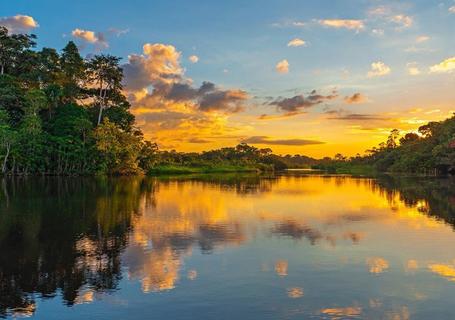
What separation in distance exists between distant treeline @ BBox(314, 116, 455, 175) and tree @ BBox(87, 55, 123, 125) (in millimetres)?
61544

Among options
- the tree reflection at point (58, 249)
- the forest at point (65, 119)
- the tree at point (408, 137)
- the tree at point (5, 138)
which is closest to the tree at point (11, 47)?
the forest at point (65, 119)

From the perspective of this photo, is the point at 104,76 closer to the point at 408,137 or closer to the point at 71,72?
the point at 71,72

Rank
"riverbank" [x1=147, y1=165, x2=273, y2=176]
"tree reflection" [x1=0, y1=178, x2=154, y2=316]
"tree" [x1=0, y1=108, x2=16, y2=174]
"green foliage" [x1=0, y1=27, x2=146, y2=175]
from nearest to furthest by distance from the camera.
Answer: "tree reflection" [x1=0, y1=178, x2=154, y2=316] → "tree" [x1=0, y1=108, x2=16, y2=174] → "green foliage" [x1=0, y1=27, x2=146, y2=175] → "riverbank" [x1=147, y1=165, x2=273, y2=176]

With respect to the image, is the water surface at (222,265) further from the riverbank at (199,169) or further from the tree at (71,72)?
the riverbank at (199,169)

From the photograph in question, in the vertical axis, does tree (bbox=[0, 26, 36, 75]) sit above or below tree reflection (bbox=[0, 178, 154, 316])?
above

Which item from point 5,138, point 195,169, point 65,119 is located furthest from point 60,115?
point 195,169

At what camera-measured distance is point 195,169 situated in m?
118

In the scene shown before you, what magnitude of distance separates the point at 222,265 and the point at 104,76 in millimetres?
70827

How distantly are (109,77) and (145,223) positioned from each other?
61771 millimetres

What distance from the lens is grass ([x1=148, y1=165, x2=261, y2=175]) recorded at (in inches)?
3967

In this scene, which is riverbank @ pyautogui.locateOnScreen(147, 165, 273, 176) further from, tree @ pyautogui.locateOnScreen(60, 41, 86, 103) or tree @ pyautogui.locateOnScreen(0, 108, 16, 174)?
tree @ pyautogui.locateOnScreen(0, 108, 16, 174)

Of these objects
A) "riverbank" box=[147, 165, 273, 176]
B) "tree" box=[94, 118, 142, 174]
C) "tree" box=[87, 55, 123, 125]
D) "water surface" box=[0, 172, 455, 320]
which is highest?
"tree" box=[87, 55, 123, 125]

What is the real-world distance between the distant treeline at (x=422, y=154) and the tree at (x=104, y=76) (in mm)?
61544

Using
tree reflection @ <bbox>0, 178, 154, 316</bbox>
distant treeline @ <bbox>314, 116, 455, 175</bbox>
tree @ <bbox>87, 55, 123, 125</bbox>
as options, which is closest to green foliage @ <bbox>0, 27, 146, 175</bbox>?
tree @ <bbox>87, 55, 123, 125</bbox>
